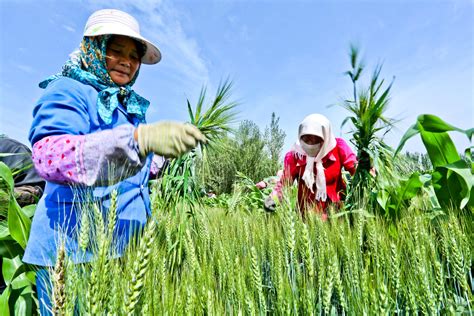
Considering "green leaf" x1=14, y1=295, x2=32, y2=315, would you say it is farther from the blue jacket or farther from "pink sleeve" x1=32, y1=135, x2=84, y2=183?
"pink sleeve" x1=32, y1=135, x2=84, y2=183

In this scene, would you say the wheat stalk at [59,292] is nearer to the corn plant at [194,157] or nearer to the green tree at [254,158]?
the corn plant at [194,157]

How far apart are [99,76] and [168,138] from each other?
538mm

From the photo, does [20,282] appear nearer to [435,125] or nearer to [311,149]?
[435,125]

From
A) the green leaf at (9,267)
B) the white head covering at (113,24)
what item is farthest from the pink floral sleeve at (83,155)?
the green leaf at (9,267)

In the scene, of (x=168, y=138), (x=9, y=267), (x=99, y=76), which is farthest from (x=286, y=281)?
(x=9, y=267)

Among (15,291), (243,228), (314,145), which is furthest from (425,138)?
(15,291)

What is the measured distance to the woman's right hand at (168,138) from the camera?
897mm

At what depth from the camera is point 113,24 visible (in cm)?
120

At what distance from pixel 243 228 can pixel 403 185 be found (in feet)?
3.11

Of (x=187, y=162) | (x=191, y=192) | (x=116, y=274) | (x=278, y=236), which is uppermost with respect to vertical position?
(x=187, y=162)

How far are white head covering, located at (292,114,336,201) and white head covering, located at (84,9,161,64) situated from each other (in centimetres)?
169

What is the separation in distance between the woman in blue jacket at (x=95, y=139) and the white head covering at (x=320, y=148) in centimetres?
160

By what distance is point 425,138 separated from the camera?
62.4 inches

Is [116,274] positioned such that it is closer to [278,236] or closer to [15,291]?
[278,236]
